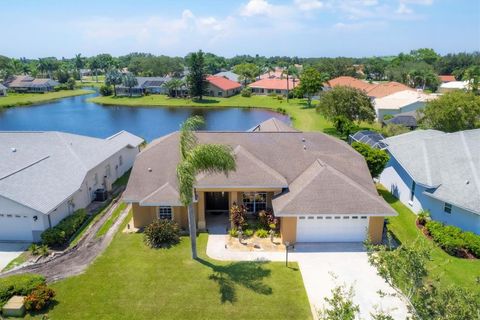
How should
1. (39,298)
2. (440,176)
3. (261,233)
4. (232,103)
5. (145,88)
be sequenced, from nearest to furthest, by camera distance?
(39,298)
(261,233)
(440,176)
(232,103)
(145,88)

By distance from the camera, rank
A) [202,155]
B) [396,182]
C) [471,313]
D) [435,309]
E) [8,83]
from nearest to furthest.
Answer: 1. [471,313]
2. [435,309]
3. [202,155]
4. [396,182]
5. [8,83]

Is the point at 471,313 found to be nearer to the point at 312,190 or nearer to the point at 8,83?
the point at 312,190

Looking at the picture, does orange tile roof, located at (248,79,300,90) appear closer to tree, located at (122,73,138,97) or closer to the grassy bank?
the grassy bank

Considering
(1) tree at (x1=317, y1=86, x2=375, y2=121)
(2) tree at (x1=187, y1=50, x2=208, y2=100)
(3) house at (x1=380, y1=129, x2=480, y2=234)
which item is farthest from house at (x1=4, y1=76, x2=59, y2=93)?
(3) house at (x1=380, y1=129, x2=480, y2=234)

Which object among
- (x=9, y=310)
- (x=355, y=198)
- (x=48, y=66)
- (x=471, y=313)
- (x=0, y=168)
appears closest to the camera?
(x=471, y=313)

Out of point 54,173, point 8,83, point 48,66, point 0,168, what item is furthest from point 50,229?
point 48,66

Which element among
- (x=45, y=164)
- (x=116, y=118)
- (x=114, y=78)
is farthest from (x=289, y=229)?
(x=114, y=78)

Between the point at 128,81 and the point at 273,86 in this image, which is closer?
the point at 128,81

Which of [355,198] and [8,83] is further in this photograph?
[8,83]

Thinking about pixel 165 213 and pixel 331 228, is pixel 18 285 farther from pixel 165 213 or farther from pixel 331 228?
pixel 331 228
